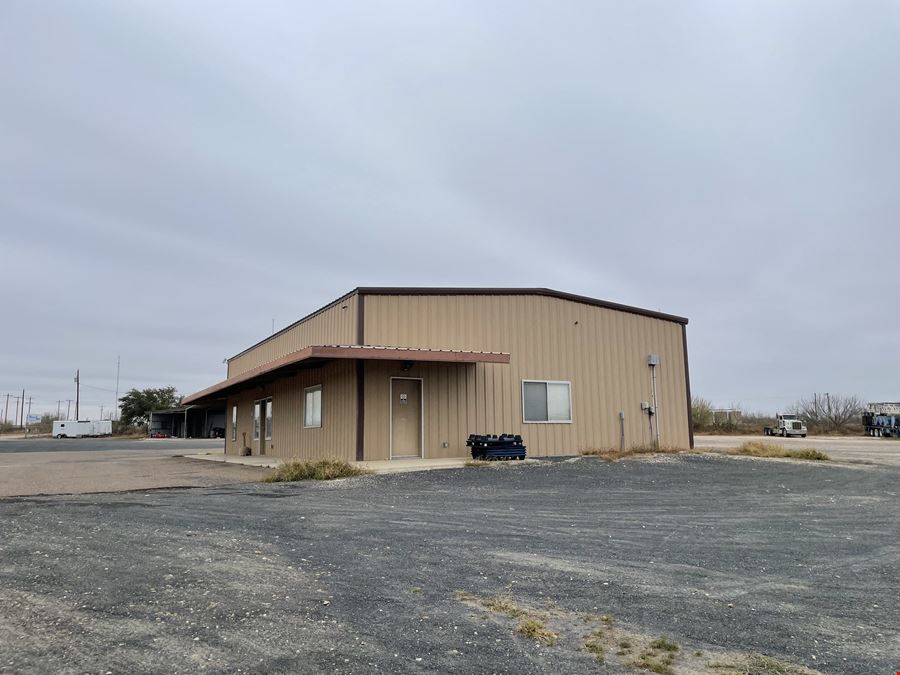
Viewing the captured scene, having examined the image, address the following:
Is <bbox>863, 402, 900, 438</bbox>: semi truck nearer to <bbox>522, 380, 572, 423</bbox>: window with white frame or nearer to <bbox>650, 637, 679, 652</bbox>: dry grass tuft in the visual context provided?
<bbox>522, 380, 572, 423</bbox>: window with white frame

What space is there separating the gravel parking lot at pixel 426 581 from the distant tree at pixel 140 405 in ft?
218

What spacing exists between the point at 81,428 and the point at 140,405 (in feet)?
21.5

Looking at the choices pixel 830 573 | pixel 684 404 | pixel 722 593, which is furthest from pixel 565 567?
pixel 684 404

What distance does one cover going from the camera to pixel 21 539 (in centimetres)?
611

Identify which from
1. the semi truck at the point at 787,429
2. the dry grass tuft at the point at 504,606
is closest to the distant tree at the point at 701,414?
the semi truck at the point at 787,429

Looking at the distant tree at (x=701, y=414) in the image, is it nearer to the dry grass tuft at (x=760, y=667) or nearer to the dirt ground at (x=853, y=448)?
the dirt ground at (x=853, y=448)

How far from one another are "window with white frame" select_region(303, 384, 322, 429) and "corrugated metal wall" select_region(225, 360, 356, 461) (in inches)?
6.0

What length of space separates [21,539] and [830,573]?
729 cm

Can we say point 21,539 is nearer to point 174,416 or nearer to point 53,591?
point 53,591

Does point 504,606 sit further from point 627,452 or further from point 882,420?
point 882,420

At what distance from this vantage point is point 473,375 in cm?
1662

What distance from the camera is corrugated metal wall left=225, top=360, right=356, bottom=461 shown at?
51.1 feet

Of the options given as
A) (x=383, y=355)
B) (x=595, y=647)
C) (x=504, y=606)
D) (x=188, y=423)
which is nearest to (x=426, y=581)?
(x=504, y=606)

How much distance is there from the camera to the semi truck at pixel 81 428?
206ft
